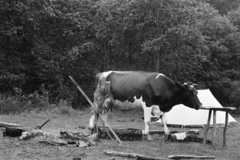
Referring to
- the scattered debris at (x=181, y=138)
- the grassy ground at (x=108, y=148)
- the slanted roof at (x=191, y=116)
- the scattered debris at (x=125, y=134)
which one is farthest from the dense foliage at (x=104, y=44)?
the grassy ground at (x=108, y=148)

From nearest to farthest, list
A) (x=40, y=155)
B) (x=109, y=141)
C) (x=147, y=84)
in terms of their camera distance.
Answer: (x=40, y=155) < (x=109, y=141) < (x=147, y=84)

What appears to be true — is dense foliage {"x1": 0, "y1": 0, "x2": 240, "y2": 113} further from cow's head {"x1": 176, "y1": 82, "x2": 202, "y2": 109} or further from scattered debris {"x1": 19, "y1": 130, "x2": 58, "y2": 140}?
scattered debris {"x1": 19, "y1": 130, "x2": 58, "y2": 140}

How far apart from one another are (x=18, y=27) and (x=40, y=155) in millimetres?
14025

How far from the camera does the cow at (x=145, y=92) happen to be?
11.8m

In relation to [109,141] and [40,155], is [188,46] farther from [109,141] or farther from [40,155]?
[40,155]

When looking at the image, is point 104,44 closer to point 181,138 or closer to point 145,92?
point 145,92

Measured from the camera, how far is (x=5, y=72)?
69.3ft

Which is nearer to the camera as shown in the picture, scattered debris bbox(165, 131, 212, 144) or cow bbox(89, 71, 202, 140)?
scattered debris bbox(165, 131, 212, 144)

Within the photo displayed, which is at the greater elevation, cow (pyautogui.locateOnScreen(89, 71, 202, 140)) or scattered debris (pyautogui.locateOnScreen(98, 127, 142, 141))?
cow (pyautogui.locateOnScreen(89, 71, 202, 140))

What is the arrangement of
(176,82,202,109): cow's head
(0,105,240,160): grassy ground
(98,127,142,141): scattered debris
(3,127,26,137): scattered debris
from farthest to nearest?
(176,82,202,109): cow's head
(98,127,142,141): scattered debris
(3,127,26,137): scattered debris
(0,105,240,160): grassy ground

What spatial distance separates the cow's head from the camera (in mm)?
12094

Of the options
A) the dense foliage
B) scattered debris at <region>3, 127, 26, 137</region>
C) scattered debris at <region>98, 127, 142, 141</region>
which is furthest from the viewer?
the dense foliage

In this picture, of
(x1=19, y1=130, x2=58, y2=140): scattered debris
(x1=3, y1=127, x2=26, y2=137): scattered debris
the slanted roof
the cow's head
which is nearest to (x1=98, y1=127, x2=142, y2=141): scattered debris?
(x1=19, y1=130, x2=58, y2=140): scattered debris

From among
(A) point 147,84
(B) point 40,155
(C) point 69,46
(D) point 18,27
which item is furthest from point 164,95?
(C) point 69,46
